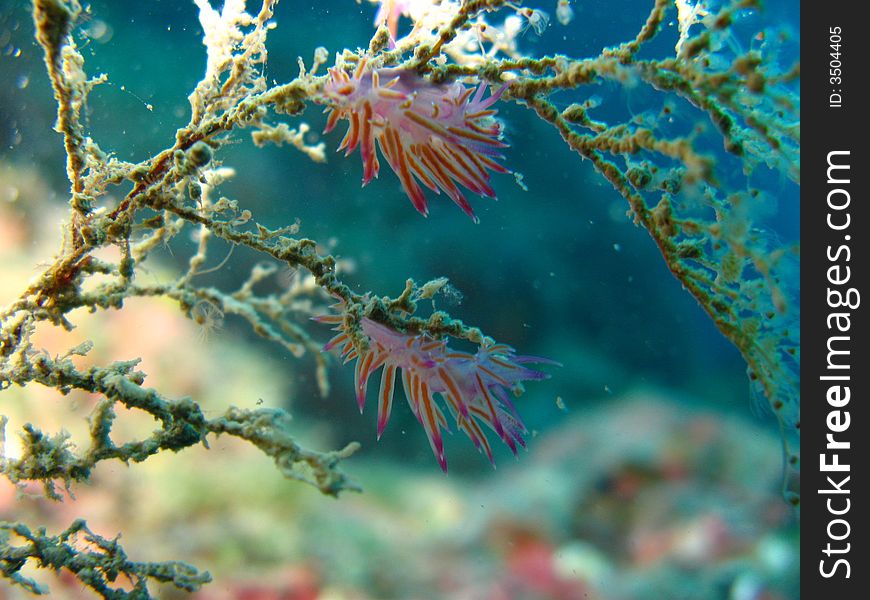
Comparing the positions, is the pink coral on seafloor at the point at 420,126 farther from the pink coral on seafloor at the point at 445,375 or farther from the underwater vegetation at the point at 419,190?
the pink coral on seafloor at the point at 445,375

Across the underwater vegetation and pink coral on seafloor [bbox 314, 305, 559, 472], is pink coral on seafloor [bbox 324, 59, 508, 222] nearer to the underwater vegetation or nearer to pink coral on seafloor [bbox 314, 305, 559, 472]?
the underwater vegetation

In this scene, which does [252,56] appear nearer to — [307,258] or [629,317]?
[307,258]

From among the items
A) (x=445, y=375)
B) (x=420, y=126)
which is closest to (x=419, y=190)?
(x=420, y=126)

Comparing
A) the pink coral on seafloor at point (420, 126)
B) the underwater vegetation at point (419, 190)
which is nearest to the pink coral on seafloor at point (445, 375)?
the underwater vegetation at point (419, 190)

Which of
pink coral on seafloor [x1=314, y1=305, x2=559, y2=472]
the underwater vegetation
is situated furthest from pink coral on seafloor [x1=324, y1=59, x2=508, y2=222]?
pink coral on seafloor [x1=314, y1=305, x2=559, y2=472]

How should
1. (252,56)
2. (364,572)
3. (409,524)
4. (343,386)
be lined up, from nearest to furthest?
(252,56) < (364,572) < (409,524) < (343,386)
